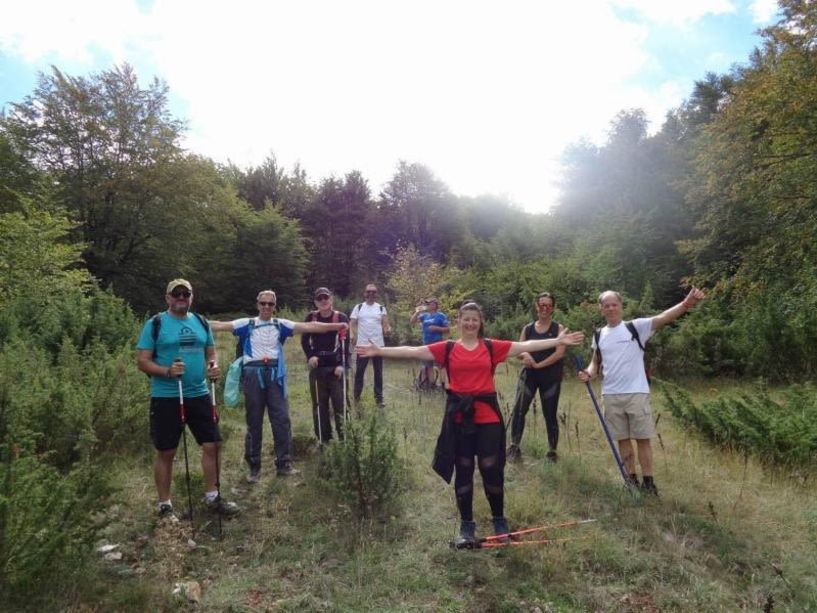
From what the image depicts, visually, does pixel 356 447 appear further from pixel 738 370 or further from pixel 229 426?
pixel 738 370

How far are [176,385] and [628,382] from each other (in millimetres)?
4120

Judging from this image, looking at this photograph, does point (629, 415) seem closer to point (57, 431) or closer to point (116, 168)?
point (57, 431)

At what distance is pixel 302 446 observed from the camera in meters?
6.23

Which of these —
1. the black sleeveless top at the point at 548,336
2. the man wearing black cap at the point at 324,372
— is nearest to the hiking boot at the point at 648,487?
the black sleeveless top at the point at 548,336

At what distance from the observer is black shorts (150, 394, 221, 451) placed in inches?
163

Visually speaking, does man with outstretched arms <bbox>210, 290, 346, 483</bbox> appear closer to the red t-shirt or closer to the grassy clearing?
the grassy clearing

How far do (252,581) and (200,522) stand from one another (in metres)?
1.11

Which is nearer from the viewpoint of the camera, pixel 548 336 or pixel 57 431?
pixel 57 431

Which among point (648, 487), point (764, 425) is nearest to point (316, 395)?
point (648, 487)

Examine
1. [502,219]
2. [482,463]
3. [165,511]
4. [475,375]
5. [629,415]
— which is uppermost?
[502,219]

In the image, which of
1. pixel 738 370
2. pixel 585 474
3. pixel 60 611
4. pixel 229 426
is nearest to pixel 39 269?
pixel 229 426

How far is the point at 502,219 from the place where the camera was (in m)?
39.0

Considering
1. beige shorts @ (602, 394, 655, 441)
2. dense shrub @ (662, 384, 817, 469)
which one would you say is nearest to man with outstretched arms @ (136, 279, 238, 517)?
beige shorts @ (602, 394, 655, 441)

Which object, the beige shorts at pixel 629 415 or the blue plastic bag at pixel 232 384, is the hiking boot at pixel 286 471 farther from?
the beige shorts at pixel 629 415
